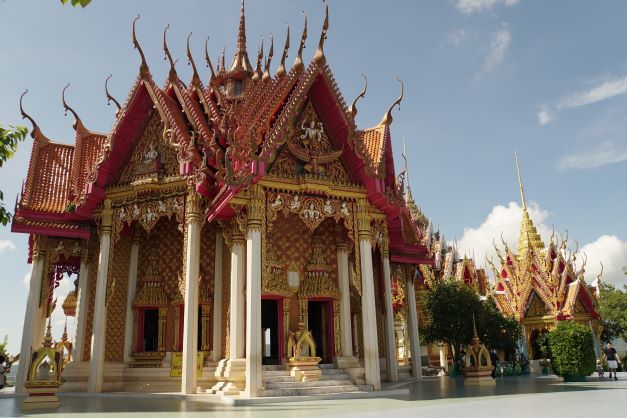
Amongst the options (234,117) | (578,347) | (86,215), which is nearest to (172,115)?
(234,117)

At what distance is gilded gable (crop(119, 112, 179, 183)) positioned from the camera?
41.1 feet

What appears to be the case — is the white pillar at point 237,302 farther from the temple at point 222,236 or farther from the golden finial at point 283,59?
the golden finial at point 283,59

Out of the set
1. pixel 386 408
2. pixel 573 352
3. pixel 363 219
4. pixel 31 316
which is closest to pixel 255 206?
pixel 363 219

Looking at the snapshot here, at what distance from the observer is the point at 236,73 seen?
17641 mm

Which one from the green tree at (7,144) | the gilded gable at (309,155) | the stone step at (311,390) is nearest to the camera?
the green tree at (7,144)

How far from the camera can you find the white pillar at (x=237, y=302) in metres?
10.2

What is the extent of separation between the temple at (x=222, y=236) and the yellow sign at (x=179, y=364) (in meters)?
0.06

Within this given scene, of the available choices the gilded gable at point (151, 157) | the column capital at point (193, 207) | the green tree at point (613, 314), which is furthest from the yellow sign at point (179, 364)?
the green tree at point (613, 314)

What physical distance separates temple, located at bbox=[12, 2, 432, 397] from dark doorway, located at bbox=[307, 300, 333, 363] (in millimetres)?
60

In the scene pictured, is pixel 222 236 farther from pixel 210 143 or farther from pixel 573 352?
pixel 573 352

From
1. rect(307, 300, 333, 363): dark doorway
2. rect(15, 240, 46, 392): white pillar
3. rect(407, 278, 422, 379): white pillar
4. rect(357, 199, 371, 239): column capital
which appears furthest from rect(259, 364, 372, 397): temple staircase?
rect(15, 240, 46, 392): white pillar

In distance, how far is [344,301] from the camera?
1232 centimetres

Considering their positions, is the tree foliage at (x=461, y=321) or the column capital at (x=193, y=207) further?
the tree foliage at (x=461, y=321)

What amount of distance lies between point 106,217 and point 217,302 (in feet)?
11.6
